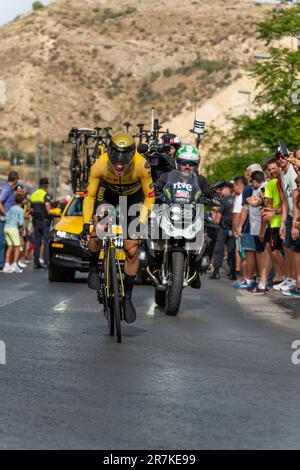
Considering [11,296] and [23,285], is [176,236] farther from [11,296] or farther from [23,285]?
[23,285]

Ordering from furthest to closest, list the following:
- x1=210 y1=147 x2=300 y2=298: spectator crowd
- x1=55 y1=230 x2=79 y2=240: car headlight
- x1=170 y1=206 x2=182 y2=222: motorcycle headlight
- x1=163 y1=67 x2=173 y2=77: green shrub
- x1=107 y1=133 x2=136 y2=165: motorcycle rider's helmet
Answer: x1=163 y1=67 x2=173 y2=77: green shrub < x1=55 y1=230 x2=79 y2=240: car headlight < x1=210 y1=147 x2=300 y2=298: spectator crowd < x1=170 y1=206 x2=182 y2=222: motorcycle headlight < x1=107 y1=133 x2=136 y2=165: motorcycle rider's helmet

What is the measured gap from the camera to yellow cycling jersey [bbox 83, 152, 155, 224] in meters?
11.1

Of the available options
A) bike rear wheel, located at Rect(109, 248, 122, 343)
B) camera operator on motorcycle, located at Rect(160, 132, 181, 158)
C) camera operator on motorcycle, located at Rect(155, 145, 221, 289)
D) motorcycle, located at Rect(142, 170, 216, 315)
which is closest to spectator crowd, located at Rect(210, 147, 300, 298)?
A: camera operator on motorcycle, located at Rect(160, 132, 181, 158)

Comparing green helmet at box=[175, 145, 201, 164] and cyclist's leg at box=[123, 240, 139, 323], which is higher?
green helmet at box=[175, 145, 201, 164]

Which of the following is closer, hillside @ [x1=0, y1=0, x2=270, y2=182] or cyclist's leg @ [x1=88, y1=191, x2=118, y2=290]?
cyclist's leg @ [x1=88, y1=191, x2=118, y2=290]

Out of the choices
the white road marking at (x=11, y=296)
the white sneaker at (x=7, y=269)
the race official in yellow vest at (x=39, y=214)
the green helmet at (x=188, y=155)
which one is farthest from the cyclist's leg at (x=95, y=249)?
the race official in yellow vest at (x=39, y=214)

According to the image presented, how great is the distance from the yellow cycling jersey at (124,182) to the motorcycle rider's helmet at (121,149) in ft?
0.39

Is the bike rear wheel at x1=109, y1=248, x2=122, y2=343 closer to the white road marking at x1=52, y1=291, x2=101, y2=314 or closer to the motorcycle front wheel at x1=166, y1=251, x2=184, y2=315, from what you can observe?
the motorcycle front wheel at x1=166, y1=251, x2=184, y2=315

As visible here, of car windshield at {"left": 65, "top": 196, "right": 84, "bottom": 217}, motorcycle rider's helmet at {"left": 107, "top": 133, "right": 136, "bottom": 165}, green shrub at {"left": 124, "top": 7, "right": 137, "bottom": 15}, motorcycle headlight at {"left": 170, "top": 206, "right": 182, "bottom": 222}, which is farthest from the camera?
green shrub at {"left": 124, "top": 7, "right": 137, "bottom": 15}

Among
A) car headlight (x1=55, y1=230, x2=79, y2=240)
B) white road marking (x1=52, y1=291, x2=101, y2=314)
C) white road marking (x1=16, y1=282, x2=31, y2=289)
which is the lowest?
white road marking (x1=16, y1=282, x2=31, y2=289)

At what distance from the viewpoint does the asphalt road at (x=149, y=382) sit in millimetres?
6375

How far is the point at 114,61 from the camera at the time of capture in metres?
151

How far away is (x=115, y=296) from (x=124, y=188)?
1.28m

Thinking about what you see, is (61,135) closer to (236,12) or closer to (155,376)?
(236,12)
